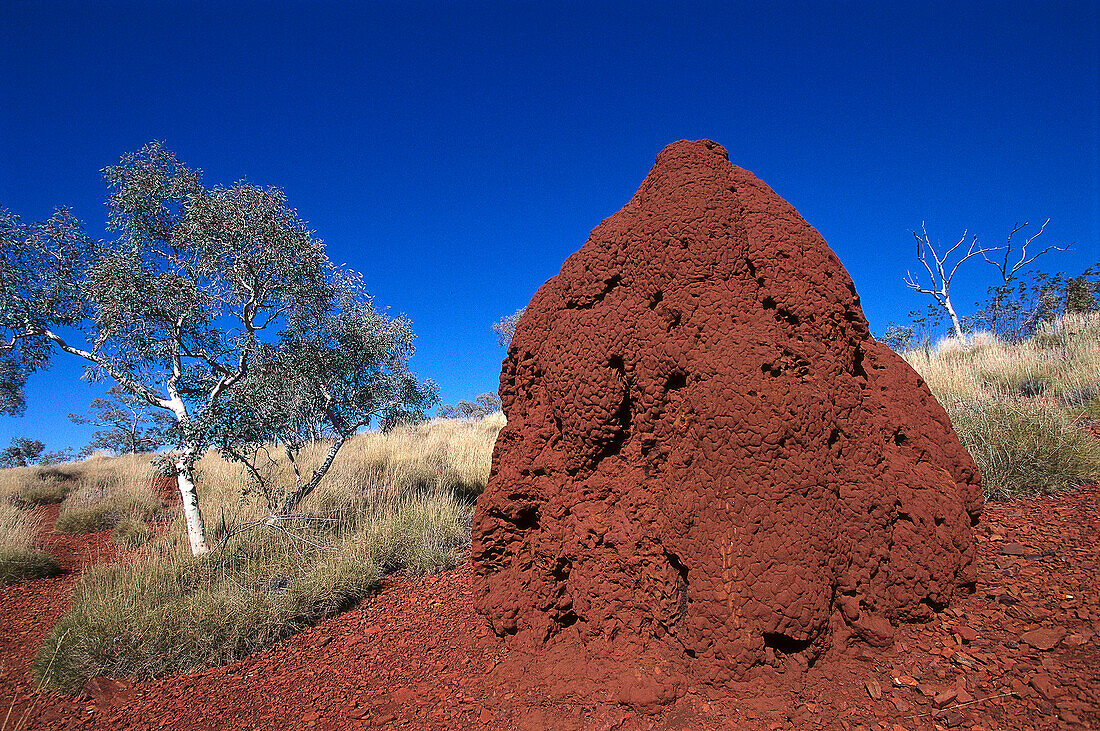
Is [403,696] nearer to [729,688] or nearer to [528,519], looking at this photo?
[528,519]

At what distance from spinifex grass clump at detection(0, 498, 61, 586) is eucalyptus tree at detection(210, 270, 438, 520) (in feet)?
8.65

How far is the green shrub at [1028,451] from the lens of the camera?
10.4ft

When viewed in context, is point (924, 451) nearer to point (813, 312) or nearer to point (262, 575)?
point (813, 312)

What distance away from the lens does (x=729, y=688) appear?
2.01m

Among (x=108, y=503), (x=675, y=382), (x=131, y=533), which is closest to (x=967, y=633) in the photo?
(x=675, y=382)

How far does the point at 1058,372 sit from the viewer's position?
21.7 ft

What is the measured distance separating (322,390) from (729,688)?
6675mm

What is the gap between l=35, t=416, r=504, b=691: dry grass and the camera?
3.66 metres

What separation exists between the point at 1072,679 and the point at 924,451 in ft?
3.58

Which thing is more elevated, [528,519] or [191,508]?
[191,508]

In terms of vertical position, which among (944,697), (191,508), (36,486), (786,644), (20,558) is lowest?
(944,697)

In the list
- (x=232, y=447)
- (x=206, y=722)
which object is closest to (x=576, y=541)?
(x=206, y=722)

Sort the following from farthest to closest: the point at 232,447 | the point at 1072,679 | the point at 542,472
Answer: the point at 232,447, the point at 542,472, the point at 1072,679

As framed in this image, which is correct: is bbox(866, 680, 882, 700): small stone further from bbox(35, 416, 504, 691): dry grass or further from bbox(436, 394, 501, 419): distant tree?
bbox(436, 394, 501, 419): distant tree
